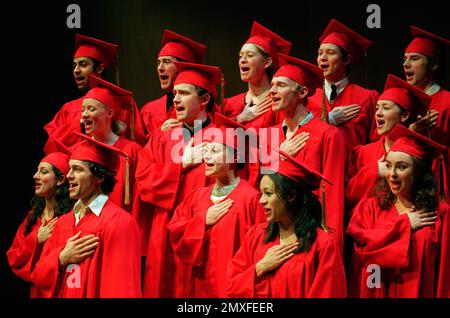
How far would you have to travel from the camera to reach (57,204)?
6.72 metres

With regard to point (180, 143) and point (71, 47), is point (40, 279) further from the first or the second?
point (71, 47)

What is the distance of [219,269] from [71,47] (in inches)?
111

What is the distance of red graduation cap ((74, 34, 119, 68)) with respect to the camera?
25.0 ft

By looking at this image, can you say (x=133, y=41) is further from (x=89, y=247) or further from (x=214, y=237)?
(x=89, y=247)

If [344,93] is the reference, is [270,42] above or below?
above

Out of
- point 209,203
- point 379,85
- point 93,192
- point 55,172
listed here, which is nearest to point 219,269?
point 209,203

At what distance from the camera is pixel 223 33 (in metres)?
8.51

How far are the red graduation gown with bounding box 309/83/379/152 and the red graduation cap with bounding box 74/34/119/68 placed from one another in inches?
60.6

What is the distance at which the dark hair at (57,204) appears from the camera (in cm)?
668

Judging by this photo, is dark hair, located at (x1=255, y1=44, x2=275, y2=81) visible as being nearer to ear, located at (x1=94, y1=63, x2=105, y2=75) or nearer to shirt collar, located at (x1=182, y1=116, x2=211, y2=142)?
shirt collar, located at (x1=182, y1=116, x2=211, y2=142)

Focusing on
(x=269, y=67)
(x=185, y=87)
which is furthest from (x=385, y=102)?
(x=185, y=87)

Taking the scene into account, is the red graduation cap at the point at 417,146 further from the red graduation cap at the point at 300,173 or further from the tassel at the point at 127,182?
the tassel at the point at 127,182

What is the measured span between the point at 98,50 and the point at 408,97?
2.39 m

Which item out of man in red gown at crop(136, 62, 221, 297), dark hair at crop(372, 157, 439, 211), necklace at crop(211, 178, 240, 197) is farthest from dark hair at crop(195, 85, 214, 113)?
dark hair at crop(372, 157, 439, 211)
